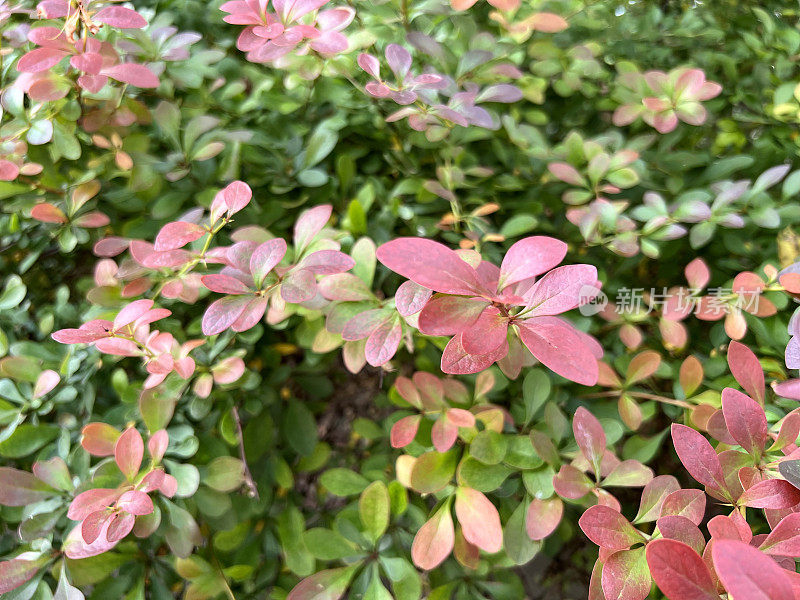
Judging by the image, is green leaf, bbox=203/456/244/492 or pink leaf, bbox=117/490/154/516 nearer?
pink leaf, bbox=117/490/154/516

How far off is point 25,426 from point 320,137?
1.87 ft

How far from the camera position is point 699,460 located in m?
0.50

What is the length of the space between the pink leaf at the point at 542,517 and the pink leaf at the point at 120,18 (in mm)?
729

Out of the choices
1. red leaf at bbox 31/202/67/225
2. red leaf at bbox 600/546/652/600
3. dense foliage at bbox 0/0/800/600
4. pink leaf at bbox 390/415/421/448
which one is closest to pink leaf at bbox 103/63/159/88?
dense foliage at bbox 0/0/800/600

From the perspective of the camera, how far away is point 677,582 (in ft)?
1.25

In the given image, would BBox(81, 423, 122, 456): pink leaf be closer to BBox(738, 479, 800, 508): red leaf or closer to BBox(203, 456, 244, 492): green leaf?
BBox(203, 456, 244, 492): green leaf

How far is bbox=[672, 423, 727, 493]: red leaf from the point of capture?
0.50 m

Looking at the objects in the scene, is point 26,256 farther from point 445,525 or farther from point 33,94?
point 445,525

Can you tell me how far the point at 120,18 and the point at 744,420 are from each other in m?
0.81

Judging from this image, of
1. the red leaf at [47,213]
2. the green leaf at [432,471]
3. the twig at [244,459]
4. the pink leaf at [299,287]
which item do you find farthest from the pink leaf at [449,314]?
the red leaf at [47,213]

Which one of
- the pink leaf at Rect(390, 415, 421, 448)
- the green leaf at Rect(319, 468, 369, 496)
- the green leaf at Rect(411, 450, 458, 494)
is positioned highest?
the pink leaf at Rect(390, 415, 421, 448)

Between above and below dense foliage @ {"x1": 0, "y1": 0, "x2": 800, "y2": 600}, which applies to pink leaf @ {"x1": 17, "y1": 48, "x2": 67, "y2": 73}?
above

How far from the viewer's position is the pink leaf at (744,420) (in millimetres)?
512

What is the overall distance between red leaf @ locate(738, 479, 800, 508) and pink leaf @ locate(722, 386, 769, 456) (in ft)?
0.15
